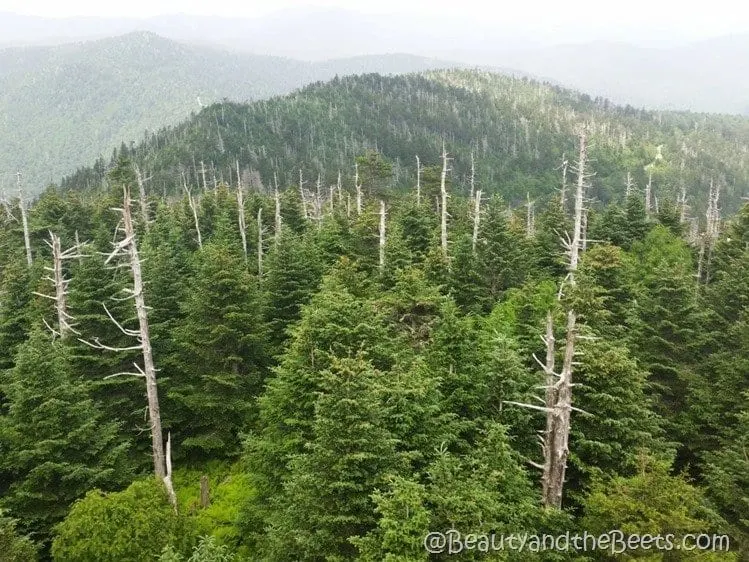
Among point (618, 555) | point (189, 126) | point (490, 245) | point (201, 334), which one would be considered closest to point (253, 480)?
point (201, 334)

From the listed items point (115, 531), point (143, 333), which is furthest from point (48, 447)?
point (115, 531)

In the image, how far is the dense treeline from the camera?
11758 mm

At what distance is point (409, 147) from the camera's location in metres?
158

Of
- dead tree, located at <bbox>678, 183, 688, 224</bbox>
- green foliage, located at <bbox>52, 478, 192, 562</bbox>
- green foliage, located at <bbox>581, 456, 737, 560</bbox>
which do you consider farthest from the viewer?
dead tree, located at <bbox>678, 183, 688, 224</bbox>

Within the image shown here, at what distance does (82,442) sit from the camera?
16578mm

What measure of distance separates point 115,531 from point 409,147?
152403mm

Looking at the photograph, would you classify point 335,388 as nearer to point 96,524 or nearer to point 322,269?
point 96,524

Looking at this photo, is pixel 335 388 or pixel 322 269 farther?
pixel 322 269

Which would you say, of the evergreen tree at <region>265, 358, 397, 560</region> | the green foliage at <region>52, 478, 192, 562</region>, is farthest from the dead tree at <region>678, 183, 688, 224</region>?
the green foliage at <region>52, 478, 192, 562</region>

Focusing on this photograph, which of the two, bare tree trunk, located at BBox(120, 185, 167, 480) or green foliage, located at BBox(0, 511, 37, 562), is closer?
green foliage, located at BBox(0, 511, 37, 562)

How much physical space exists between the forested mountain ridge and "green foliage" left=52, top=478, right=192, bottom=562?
10833 centimetres

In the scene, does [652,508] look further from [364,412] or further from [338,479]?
[338,479]

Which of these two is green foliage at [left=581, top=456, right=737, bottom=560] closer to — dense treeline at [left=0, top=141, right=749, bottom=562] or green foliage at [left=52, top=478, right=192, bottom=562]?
dense treeline at [left=0, top=141, right=749, bottom=562]

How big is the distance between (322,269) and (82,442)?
48.5ft
